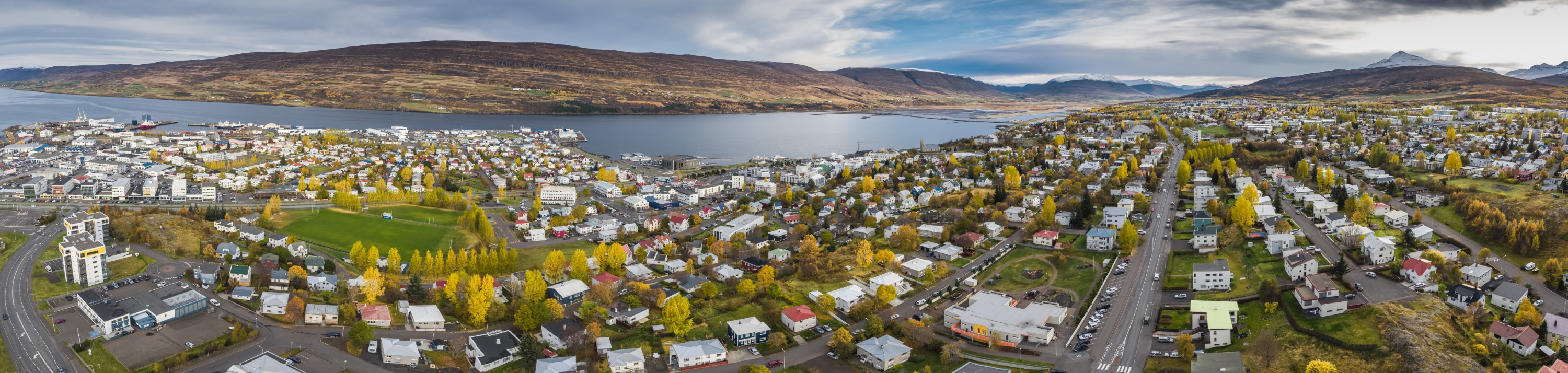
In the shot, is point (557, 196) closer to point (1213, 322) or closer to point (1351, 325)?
point (1213, 322)

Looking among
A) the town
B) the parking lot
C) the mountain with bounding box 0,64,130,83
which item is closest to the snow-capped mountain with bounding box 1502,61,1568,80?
the town

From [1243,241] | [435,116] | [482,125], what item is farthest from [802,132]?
[1243,241]

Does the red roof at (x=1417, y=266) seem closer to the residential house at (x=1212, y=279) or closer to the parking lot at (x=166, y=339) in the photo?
the residential house at (x=1212, y=279)

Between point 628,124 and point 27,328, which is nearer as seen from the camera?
point 27,328

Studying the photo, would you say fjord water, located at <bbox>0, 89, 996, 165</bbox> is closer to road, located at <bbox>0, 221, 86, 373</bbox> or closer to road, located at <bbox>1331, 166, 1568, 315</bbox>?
road, located at <bbox>0, 221, 86, 373</bbox>

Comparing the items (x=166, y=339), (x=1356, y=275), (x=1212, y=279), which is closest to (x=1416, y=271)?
(x=1356, y=275)

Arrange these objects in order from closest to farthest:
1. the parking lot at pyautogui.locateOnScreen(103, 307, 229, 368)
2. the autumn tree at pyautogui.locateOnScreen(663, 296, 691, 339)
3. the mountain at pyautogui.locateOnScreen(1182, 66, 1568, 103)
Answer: the parking lot at pyautogui.locateOnScreen(103, 307, 229, 368), the autumn tree at pyautogui.locateOnScreen(663, 296, 691, 339), the mountain at pyautogui.locateOnScreen(1182, 66, 1568, 103)
